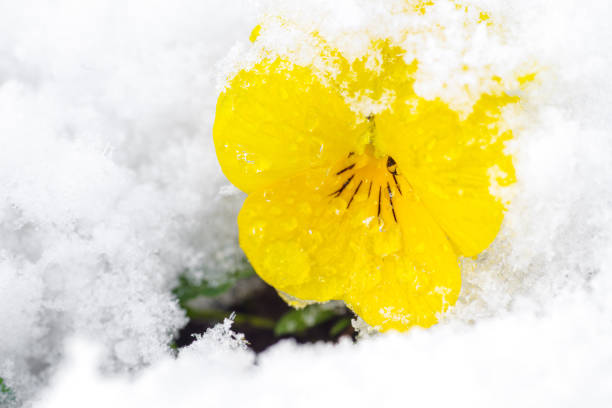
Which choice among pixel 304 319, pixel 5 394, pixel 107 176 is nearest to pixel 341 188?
pixel 304 319

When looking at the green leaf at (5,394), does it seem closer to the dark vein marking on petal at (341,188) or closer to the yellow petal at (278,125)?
the yellow petal at (278,125)

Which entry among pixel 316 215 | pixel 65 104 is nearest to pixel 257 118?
pixel 316 215

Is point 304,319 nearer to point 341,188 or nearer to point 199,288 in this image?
point 199,288

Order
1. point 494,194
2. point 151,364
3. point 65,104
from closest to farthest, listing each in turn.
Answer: point 494,194 < point 151,364 < point 65,104

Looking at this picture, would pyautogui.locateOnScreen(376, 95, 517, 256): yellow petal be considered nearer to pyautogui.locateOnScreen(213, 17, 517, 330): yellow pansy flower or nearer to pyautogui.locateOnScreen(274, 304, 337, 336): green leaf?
pyautogui.locateOnScreen(213, 17, 517, 330): yellow pansy flower

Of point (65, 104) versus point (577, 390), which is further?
point (65, 104)

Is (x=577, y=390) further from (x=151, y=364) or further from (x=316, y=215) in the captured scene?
(x=151, y=364)
